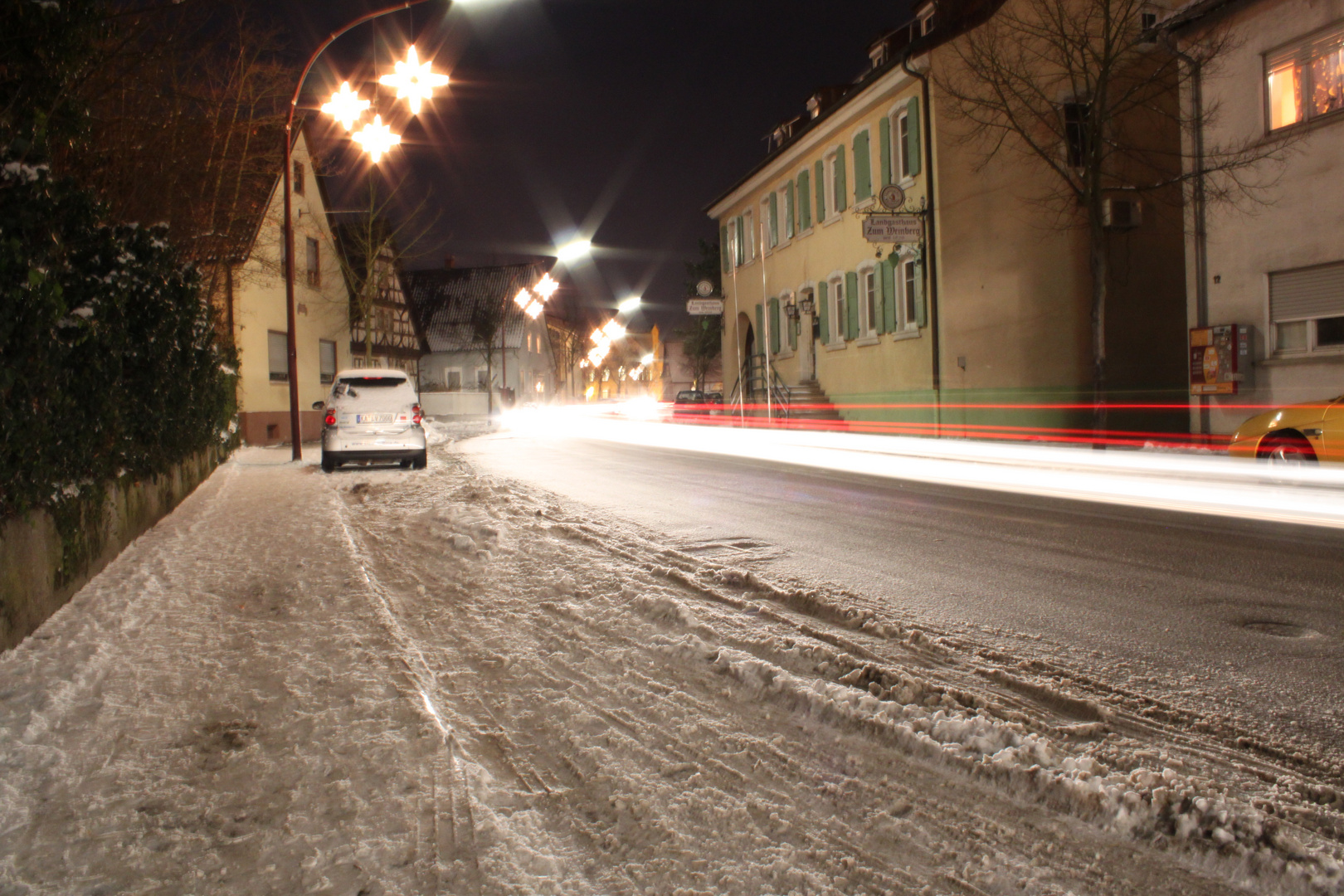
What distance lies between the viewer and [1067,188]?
71.3 ft

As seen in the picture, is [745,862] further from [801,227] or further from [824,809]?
[801,227]

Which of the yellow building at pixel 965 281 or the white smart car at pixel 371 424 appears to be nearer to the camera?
the white smart car at pixel 371 424

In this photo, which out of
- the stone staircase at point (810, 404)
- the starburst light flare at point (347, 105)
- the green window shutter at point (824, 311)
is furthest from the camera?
the green window shutter at point (824, 311)

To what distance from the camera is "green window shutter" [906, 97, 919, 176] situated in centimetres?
2350

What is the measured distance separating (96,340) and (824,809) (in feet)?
20.1

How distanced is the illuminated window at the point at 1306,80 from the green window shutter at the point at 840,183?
12312mm

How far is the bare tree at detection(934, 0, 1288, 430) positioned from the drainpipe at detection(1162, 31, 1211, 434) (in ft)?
0.35

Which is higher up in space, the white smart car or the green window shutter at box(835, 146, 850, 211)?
the green window shutter at box(835, 146, 850, 211)

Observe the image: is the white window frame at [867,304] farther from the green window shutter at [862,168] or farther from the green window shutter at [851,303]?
the green window shutter at [862,168]

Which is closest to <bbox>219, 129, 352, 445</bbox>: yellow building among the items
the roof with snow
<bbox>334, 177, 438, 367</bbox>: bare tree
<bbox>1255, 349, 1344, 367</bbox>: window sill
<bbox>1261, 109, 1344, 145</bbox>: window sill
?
<bbox>334, 177, 438, 367</bbox>: bare tree

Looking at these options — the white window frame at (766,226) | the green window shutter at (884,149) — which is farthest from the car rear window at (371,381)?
the white window frame at (766,226)

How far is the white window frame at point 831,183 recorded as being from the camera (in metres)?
28.6

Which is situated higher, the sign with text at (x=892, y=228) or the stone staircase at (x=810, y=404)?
the sign with text at (x=892, y=228)

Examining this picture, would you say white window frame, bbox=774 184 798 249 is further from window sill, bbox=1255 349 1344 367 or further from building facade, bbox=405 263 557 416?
building facade, bbox=405 263 557 416
